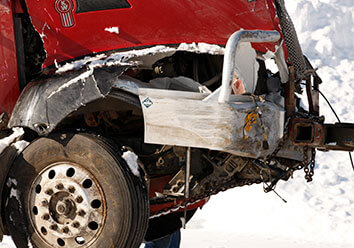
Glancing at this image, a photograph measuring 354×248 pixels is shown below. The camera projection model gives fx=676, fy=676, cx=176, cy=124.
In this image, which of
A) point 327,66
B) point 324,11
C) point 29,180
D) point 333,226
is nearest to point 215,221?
point 333,226

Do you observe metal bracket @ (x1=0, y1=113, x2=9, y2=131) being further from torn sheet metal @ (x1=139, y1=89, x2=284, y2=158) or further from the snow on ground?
the snow on ground

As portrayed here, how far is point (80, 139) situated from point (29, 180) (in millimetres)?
470

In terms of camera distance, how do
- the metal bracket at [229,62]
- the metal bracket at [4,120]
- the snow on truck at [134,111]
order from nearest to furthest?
the metal bracket at [229,62] < the snow on truck at [134,111] < the metal bracket at [4,120]

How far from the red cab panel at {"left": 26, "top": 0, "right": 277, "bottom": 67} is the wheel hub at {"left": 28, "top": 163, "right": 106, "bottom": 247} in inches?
32.6

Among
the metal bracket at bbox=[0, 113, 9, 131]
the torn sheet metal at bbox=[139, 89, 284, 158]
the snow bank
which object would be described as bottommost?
the snow bank

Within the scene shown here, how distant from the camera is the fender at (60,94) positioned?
439 cm

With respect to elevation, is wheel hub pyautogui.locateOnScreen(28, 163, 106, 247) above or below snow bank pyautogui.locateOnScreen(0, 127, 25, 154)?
below

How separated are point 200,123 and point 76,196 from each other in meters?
0.95

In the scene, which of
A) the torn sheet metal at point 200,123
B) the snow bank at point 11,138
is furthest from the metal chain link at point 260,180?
the snow bank at point 11,138

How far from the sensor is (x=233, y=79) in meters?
4.49

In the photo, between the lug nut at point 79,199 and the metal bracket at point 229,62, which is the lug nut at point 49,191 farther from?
the metal bracket at point 229,62

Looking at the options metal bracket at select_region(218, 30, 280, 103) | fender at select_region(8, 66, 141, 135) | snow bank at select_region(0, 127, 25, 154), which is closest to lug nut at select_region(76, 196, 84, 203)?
fender at select_region(8, 66, 141, 135)

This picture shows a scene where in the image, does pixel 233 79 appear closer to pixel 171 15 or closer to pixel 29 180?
pixel 171 15

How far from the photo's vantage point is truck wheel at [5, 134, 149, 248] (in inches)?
173
